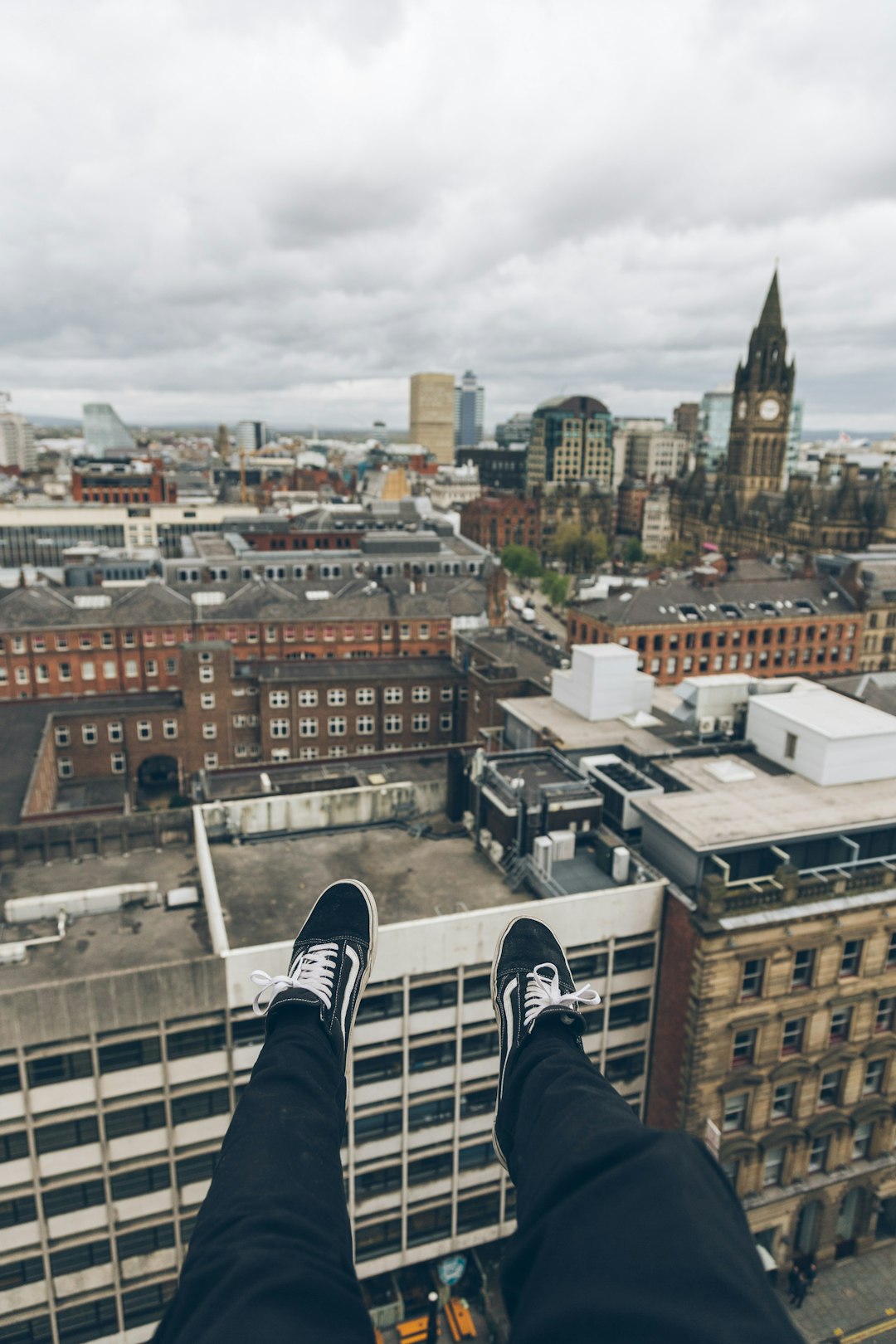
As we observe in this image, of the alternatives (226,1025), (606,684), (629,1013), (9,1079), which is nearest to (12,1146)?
(9,1079)

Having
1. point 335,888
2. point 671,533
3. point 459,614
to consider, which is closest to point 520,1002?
point 335,888

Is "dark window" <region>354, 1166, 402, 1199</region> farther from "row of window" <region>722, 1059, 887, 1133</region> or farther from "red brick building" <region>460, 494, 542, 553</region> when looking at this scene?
"red brick building" <region>460, 494, 542, 553</region>

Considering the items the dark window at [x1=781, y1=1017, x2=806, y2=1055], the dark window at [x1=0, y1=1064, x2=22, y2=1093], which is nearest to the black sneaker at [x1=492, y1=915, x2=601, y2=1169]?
the dark window at [x1=0, y1=1064, x2=22, y2=1093]

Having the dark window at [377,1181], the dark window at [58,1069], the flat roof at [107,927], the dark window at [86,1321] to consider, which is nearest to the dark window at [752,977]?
the dark window at [377,1181]

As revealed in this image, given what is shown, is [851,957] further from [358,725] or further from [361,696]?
[358,725]

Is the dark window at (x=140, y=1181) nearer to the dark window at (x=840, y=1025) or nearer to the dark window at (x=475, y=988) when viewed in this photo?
the dark window at (x=475, y=988)

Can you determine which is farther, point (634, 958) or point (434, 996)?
point (634, 958)
